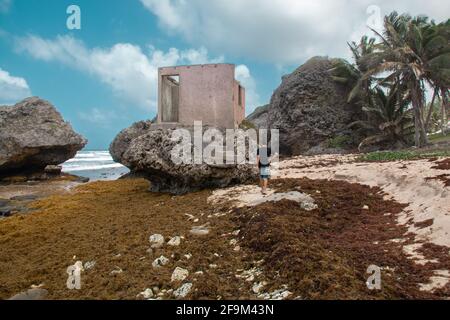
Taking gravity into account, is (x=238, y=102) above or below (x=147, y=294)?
above

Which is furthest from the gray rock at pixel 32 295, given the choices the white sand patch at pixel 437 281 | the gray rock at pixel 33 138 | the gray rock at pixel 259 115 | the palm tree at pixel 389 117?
the gray rock at pixel 259 115

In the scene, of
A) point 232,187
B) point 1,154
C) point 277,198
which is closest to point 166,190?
point 232,187

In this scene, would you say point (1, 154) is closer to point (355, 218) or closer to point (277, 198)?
point (277, 198)

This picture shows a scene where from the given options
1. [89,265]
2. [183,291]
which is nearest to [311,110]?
Result: [89,265]

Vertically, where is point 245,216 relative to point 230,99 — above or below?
below

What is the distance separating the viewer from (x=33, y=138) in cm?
2664

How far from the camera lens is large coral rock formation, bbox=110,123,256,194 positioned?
14242 millimetres

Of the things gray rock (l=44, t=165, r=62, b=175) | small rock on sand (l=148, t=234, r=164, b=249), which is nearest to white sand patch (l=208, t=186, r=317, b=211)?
small rock on sand (l=148, t=234, r=164, b=249)

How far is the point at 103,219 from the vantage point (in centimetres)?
1140

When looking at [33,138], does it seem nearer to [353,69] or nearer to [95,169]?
[95,169]

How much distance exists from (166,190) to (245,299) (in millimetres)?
11217

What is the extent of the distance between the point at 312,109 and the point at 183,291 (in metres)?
28.0

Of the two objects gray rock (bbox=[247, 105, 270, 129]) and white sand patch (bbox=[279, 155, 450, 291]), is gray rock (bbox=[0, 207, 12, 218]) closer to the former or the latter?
white sand patch (bbox=[279, 155, 450, 291])

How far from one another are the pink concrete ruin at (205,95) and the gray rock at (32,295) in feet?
42.1
